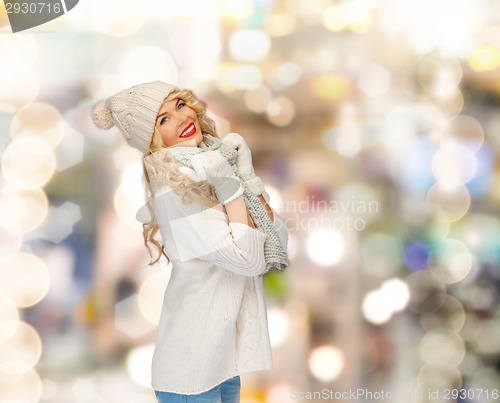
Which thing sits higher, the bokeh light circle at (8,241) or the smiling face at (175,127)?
the smiling face at (175,127)

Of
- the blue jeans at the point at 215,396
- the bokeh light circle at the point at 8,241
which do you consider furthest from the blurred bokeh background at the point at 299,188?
the blue jeans at the point at 215,396

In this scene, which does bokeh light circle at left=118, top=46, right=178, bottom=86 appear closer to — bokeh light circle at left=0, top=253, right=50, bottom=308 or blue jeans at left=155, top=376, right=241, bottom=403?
bokeh light circle at left=0, top=253, right=50, bottom=308

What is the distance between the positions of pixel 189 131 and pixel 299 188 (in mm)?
867

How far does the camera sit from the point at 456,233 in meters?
2.14

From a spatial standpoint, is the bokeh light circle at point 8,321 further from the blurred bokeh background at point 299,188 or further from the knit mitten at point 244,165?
the knit mitten at point 244,165

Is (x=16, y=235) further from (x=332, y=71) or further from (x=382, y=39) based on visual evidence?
(x=382, y=39)

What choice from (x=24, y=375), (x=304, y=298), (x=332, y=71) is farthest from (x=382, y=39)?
(x=24, y=375)

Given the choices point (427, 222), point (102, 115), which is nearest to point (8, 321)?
point (102, 115)

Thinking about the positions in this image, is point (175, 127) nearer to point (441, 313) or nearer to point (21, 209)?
point (21, 209)

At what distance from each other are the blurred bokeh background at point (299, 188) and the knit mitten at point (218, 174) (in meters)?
0.87

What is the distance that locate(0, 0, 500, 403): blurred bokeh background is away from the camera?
2.09 m

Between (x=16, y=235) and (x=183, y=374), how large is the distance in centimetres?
105

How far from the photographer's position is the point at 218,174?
1.25 m

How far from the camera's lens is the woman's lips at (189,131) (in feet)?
4.36
